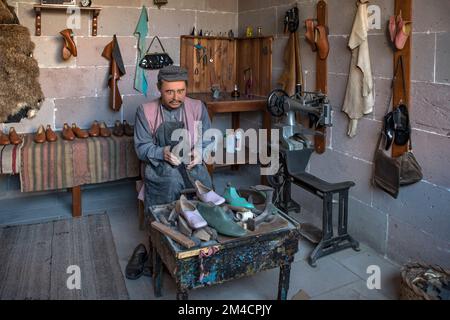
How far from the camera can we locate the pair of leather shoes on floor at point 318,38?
139 inches

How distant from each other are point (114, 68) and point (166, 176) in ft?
5.93

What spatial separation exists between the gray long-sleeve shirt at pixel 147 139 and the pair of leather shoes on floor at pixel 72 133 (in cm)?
103

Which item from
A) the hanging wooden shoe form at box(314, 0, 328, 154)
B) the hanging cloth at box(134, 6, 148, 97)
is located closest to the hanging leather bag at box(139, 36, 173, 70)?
the hanging cloth at box(134, 6, 148, 97)

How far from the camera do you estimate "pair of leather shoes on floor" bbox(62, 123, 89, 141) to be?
13.0ft

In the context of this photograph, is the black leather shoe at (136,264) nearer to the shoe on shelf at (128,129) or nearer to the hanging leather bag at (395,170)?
the shoe on shelf at (128,129)

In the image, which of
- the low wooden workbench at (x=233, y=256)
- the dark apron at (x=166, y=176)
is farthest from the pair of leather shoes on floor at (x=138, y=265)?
the low wooden workbench at (x=233, y=256)

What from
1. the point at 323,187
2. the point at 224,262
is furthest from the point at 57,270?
the point at 323,187

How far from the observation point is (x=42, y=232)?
363 centimetres

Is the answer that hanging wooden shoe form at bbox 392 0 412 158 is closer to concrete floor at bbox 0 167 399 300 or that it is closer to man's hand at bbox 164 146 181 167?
concrete floor at bbox 0 167 399 300

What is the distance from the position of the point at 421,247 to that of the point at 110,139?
273 centimetres

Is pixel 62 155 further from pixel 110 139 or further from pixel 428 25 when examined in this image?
pixel 428 25

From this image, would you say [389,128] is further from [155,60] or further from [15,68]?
[15,68]

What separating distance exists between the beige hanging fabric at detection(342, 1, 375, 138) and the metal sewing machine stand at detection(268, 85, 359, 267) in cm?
19

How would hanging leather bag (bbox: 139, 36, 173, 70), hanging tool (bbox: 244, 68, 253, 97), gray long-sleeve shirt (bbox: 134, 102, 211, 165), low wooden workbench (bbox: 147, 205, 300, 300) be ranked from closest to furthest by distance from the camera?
low wooden workbench (bbox: 147, 205, 300, 300), gray long-sleeve shirt (bbox: 134, 102, 211, 165), hanging leather bag (bbox: 139, 36, 173, 70), hanging tool (bbox: 244, 68, 253, 97)
